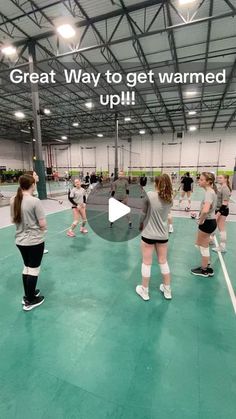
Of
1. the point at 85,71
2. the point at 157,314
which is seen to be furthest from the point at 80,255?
the point at 85,71

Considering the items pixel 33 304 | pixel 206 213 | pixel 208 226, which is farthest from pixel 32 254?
pixel 208 226

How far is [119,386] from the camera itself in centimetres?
181

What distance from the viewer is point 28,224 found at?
2471mm

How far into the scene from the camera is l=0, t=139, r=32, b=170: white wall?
31.9 m

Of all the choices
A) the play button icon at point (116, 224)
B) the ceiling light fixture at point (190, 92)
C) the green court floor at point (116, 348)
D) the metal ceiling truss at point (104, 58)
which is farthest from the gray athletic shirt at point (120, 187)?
the ceiling light fixture at point (190, 92)

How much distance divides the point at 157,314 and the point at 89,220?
519 cm

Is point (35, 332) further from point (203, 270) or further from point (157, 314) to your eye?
point (203, 270)

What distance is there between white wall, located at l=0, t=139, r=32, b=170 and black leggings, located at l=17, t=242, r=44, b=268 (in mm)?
33978

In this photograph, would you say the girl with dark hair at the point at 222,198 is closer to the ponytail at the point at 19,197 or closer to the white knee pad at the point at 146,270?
the white knee pad at the point at 146,270

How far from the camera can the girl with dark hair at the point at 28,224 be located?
2.42 metres

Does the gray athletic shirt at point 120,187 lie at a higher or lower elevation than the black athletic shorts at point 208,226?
higher

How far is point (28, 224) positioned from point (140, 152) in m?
28.4

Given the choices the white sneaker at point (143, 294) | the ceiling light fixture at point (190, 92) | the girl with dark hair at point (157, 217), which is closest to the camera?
the girl with dark hair at point (157, 217)

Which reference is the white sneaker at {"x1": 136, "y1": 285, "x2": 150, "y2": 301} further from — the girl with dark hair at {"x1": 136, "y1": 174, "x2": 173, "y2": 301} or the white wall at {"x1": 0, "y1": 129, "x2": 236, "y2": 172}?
the white wall at {"x1": 0, "y1": 129, "x2": 236, "y2": 172}
